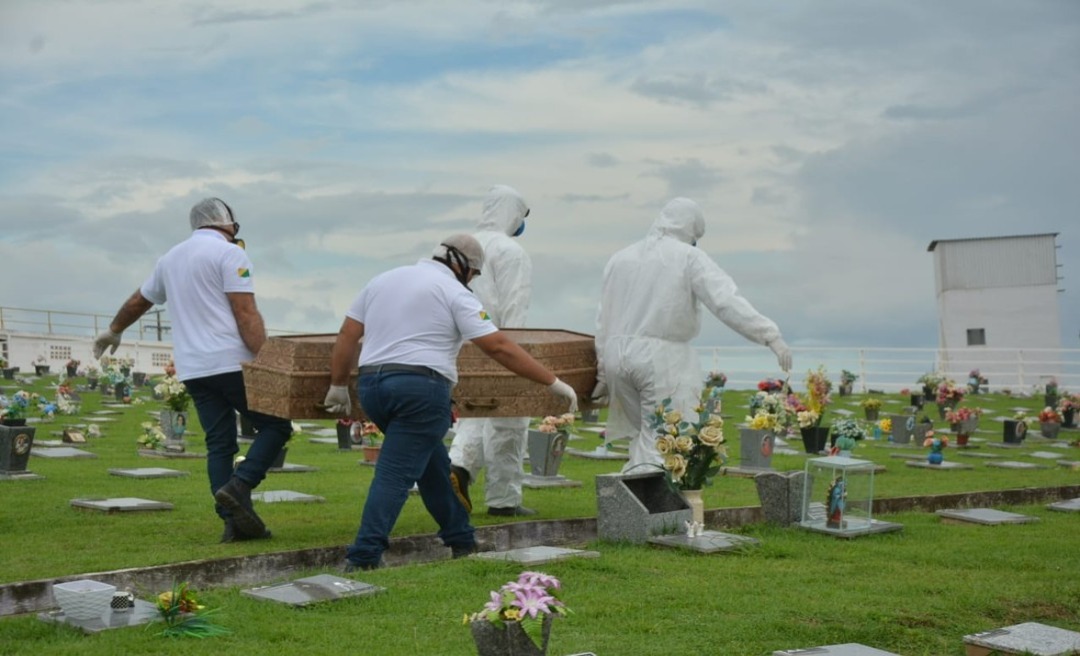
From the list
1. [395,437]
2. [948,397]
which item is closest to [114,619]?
[395,437]

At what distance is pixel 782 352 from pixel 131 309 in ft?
14.4

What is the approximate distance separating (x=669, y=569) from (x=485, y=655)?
275 cm

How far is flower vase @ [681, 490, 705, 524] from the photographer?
7797 mm

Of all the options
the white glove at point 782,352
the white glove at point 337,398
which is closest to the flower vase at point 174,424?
the white glove at point 337,398

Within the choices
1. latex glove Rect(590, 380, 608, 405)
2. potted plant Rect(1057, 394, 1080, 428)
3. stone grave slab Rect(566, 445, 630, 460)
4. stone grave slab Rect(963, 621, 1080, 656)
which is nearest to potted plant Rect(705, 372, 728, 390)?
potted plant Rect(1057, 394, 1080, 428)

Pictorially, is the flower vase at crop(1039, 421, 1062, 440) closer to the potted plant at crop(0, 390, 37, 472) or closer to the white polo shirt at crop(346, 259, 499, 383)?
the potted plant at crop(0, 390, 37, 472)

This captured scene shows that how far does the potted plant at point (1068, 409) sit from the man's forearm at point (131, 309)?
1776 centimetres

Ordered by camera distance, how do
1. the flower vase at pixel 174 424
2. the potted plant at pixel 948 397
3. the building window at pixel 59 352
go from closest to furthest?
1. the flower vase at pixel 174 424
2. the potted plant at pixel 948 397
3. the building window at pixel 59 352

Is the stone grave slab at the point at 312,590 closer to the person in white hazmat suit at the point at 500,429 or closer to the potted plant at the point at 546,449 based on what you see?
the person in white hazmat suit at the point at 500,429

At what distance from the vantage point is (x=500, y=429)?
9.04 meters

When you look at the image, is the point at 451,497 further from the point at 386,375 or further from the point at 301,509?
the point at 301,509

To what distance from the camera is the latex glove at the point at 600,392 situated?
8.90 meters

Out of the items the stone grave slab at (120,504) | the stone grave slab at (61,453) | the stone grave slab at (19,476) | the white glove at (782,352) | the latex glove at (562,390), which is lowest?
the stone grave slab at (120,504)

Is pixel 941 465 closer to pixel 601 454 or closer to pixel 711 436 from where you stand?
pixel 601 454
